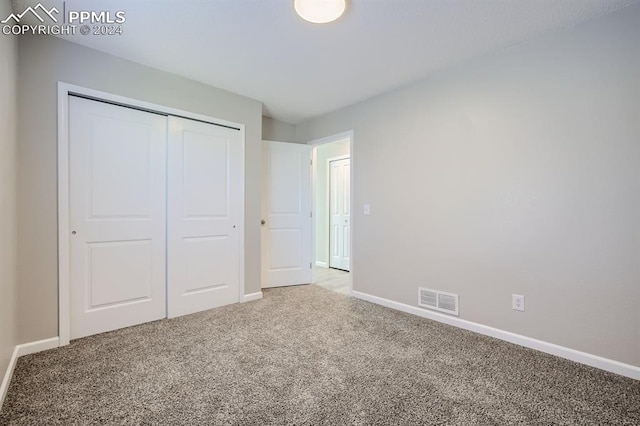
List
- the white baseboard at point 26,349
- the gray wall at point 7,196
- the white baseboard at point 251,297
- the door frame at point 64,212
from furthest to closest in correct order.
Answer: the white baseboard at point 251,297, the door frame at point 64,212, the white baseboard at point 26,349, the gray wall at point 7,196

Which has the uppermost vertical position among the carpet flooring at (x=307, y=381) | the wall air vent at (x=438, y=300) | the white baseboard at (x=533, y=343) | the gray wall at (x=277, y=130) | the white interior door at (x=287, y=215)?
the gray wall at (x=277, y=130)

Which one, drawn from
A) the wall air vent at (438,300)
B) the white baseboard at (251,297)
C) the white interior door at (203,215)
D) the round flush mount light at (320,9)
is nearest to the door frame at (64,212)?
the white interior door at (203,215)

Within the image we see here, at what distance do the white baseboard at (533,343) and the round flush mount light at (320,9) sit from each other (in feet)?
8.64

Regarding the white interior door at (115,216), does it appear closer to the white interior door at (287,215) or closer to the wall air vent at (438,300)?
the white interior door at (287,215)

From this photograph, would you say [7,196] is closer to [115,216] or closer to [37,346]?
[115,216]

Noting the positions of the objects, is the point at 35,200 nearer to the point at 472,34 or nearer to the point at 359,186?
the point at 359,186

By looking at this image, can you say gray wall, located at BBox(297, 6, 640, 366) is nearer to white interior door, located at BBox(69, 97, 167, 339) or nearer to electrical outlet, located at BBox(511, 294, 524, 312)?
electrical outlet, located at BBox(511, 294, 524, 312)

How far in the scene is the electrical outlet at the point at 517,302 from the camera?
2305 mm

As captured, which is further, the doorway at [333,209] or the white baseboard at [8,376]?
the doorway at [333,209]

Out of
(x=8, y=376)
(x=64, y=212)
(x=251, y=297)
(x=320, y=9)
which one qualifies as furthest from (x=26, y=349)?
(x=320, y=9)

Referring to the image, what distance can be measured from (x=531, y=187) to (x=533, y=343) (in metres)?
1.18

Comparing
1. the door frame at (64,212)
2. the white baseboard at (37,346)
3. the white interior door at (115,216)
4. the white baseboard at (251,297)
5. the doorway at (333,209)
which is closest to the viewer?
the white baseboard at (37,346)

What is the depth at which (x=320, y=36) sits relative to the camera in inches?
86.5

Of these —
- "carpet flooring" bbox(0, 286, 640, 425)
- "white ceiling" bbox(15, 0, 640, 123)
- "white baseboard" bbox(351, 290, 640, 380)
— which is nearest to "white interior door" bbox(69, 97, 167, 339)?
"carpet flooring" bbox(0, 286, 640, 425)
